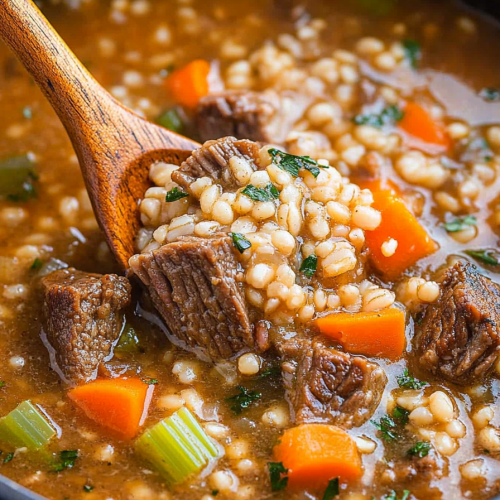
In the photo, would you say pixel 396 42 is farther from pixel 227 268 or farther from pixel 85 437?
pixel 85 437

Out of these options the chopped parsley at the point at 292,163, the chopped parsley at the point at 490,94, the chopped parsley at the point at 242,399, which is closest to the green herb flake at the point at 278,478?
the chopped parsley at the point at 242,399

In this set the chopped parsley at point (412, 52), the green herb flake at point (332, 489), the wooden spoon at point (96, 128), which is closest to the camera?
the green herb flake at point (332, 489)

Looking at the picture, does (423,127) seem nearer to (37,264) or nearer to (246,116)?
(246,116)

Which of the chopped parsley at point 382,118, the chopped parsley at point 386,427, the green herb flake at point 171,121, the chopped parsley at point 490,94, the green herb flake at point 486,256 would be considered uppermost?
the chopped parsley at point 490,94

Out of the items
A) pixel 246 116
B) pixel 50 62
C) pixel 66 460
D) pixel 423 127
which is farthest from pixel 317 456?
pixel 423 127

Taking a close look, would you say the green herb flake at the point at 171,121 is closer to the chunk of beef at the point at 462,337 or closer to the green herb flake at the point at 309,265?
the green herb flake at the point at 309,265
